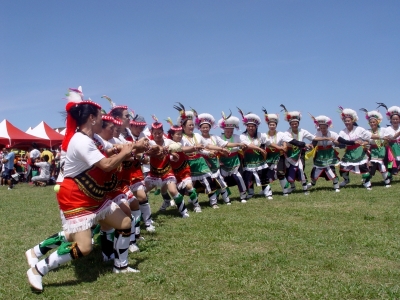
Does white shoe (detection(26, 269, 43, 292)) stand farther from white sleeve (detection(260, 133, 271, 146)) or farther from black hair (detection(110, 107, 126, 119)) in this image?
white sleeve (detection(260, 133, 271, 146))

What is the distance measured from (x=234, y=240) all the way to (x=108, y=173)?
2264mm

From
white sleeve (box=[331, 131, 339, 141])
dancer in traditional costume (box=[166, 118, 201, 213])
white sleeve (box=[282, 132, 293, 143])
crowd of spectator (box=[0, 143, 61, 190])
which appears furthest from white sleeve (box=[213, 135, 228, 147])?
crowd of spectator (box=[0, 143, 61, 190])

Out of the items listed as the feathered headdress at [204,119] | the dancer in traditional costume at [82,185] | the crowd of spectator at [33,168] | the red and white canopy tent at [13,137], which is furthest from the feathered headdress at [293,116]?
the red and white canopy tent at [13,137]

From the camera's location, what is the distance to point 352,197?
9.45 metres

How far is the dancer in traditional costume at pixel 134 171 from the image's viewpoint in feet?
19.9

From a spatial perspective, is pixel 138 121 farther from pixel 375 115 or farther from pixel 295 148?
pixel 375 115

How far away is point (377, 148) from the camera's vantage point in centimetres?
1108

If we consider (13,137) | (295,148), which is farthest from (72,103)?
(13,137)

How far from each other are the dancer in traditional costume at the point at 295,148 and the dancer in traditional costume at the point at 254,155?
0.58 meters

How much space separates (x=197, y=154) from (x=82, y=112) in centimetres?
483

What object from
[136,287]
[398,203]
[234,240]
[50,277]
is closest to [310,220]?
[234,240]

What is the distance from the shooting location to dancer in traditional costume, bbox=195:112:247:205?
30.3 ft

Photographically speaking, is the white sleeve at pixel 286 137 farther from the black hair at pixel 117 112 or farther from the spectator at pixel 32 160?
the spectator at pixel 32 160

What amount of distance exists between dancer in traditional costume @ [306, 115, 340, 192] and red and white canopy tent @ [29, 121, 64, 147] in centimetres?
1603
